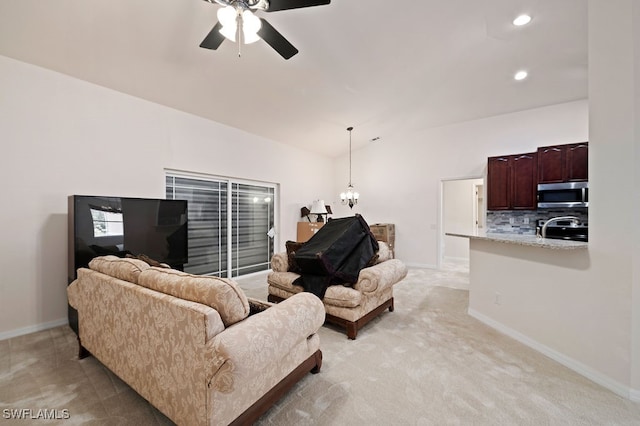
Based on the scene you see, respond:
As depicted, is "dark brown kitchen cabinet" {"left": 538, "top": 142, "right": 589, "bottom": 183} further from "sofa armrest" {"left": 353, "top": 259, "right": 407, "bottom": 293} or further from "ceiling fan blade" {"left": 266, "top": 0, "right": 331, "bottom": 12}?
"ceiling fan blade" {"left": 266, "top": 0, "right": 331, "bottom": 12}

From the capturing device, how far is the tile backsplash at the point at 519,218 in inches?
177

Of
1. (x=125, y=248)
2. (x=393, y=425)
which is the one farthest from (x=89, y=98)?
(x=393, y=425)

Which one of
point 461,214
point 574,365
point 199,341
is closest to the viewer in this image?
point 199,341

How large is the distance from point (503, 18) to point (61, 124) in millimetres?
5036

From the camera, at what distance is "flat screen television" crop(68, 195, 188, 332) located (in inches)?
106

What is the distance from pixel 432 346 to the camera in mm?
2408

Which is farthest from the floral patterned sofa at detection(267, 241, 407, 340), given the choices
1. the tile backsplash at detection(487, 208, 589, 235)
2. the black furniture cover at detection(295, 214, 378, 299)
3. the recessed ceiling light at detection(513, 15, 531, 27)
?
the tile backsplash at detection(487, 208, 589, 235)

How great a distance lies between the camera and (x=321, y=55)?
3057 mm

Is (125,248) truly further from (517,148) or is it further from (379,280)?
(517,148)

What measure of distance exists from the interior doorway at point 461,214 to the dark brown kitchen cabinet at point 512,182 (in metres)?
1.77

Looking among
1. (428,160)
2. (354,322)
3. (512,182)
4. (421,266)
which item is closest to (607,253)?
(354,322)

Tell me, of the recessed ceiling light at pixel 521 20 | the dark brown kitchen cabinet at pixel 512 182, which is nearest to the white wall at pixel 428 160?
the dark brown kitchen cabinet at pixel 512 182

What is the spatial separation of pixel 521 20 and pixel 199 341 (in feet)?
13.8

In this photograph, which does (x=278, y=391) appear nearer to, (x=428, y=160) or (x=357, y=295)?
(x=357, y=295)
